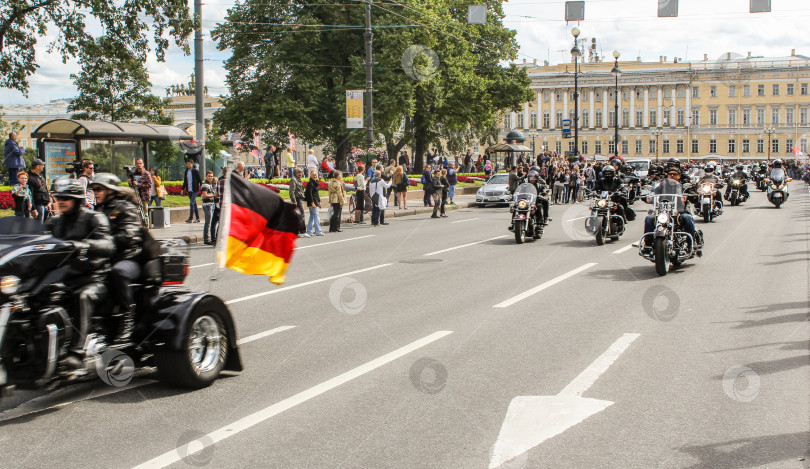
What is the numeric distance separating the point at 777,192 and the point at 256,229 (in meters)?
29.1

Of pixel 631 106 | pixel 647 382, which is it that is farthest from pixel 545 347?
pixel 631 106

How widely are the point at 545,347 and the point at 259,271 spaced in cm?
275

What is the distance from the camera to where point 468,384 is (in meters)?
6.57

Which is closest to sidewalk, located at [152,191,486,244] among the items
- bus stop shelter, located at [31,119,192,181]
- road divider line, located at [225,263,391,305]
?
bus stop shelter, located at [31,119,192,181]

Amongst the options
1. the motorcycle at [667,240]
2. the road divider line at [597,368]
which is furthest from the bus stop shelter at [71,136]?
the road divider line at [597,368]

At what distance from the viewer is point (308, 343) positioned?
8203mm

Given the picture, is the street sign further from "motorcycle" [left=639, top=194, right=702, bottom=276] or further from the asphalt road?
"motorcycle" [left=639, top=194, right=702, bottom=276]

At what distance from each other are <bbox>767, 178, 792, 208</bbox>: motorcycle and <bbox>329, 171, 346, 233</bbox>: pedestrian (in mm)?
17542

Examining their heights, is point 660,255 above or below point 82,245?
below

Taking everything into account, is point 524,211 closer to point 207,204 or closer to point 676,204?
point 676,204

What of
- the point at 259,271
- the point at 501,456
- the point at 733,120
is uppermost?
the point at 733,120

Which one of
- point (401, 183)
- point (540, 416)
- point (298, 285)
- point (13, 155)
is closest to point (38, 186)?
point (13, 155)

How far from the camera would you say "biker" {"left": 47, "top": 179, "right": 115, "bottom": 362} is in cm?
608

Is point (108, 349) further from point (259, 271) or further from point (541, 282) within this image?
point (541, 282)
